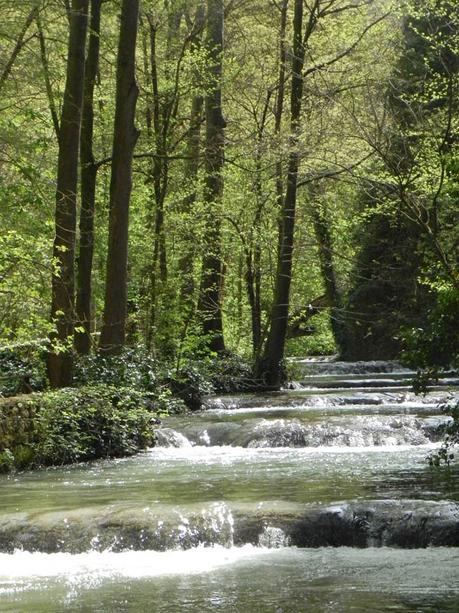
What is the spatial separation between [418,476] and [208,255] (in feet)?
41.1

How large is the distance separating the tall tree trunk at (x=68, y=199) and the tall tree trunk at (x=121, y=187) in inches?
66.4

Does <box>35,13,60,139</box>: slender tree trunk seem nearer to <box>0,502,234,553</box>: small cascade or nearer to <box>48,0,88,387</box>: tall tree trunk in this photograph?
<box>48,0,88,387</box>: tall tree trunk

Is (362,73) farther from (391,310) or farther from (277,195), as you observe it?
(391,310)

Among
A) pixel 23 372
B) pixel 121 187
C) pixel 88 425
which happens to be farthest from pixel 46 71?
pixel 88 425

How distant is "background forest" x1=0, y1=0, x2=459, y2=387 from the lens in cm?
1636

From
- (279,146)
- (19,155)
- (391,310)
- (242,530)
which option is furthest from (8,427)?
(391,310)

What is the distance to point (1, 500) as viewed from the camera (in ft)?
35.2

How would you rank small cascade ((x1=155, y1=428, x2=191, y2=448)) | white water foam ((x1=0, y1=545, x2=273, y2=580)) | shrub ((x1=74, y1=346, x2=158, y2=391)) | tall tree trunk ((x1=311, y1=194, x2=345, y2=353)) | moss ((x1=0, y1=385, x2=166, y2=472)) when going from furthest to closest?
tall tree trunk ((x1=311, y1=194, x2=345, y2=353)), shrub ((x1=74, y1=346, x2=158, y2=391)), small cascade ((x1=155, y1=428, x2=191, y2=448)), moss ((x1=0, y1=385, x2=166, y2=472)), white water foam ((x1=0, y1=545, x2=273, y2=580))

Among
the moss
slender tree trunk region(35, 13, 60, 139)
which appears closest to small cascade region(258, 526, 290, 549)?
the moss

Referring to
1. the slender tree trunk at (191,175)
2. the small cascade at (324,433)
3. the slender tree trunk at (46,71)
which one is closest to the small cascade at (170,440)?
the small cascade at (324,433)

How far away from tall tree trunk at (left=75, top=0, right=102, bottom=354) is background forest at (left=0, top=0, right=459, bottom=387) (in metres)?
0.04

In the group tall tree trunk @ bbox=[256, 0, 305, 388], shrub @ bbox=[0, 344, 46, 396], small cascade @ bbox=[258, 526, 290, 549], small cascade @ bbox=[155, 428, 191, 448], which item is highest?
tall tree trunk @ bbox=[256, 0, 305, 388]

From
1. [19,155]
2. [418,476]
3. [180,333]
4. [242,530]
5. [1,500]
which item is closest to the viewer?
[242,530]

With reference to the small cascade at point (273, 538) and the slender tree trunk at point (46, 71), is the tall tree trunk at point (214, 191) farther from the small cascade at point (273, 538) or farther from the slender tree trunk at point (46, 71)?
the small cascade at point (273, 538)
